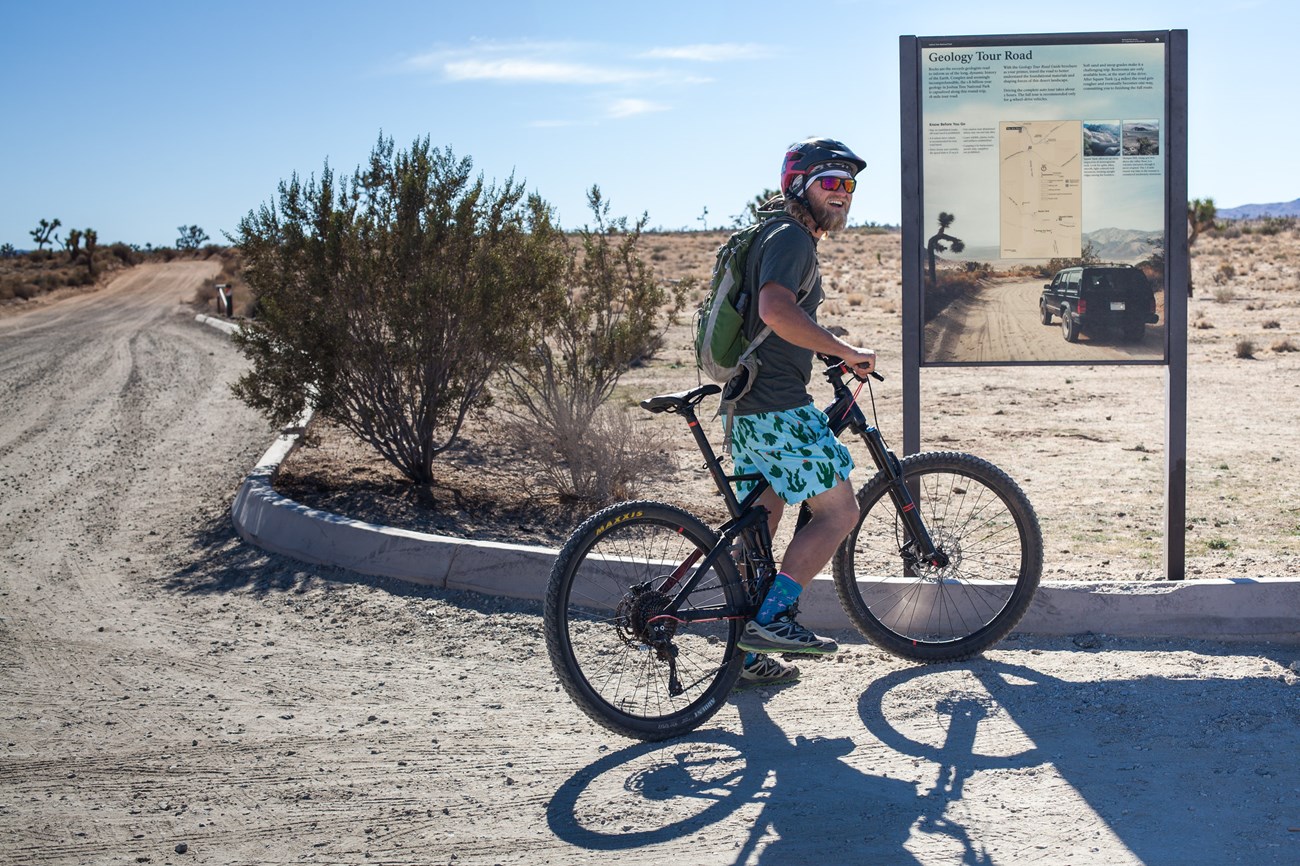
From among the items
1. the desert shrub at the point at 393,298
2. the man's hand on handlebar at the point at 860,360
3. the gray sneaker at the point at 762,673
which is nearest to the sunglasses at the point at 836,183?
the man's hand on handlebar at the point at 860,360

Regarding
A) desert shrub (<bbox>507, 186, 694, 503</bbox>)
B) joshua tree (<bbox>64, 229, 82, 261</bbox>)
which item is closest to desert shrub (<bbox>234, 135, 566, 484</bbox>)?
desert shrub (<bbox>507, 186, 694, 503</bbox>)

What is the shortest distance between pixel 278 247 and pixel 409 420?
1420mm

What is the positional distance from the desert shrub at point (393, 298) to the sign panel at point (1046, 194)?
10.5 ft

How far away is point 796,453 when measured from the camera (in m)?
4.41

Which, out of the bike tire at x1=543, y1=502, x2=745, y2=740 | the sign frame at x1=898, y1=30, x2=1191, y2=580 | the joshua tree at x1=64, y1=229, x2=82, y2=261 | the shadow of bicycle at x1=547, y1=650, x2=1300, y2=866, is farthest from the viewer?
the joshua tree at x1=64, y1=229, x2=82, y2=261

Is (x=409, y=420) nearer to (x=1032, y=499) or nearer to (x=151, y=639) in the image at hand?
(x=151, y=639)

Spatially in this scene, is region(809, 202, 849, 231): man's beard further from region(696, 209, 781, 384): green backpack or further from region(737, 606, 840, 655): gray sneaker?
region(737, 606, 840, 655): gray sneaker

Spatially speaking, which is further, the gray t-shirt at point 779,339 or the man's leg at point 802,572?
the man's leg at point 802,572

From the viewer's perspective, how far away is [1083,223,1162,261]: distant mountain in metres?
5.78

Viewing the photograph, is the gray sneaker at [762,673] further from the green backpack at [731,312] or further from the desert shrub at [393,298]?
the desert shrub at [393,298]

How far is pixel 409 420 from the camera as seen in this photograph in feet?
27.9

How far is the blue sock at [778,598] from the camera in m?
4.39

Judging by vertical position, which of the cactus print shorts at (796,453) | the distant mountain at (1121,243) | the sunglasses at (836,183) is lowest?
the cactus print shorts at (796,453)

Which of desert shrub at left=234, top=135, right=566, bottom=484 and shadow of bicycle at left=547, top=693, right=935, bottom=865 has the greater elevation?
desert shrub at left=234, top=135, right=566, bottom=484
